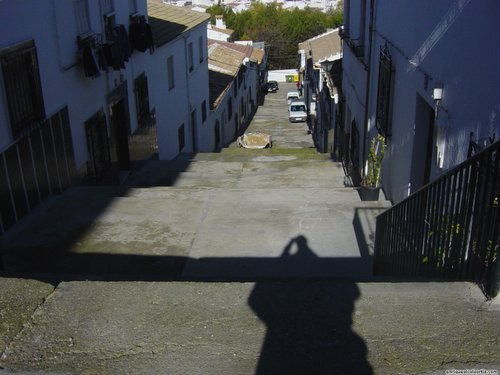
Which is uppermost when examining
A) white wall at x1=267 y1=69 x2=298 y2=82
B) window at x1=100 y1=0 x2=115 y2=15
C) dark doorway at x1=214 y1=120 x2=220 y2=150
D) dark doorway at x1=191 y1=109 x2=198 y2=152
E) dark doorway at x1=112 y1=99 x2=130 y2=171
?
window at x1=100 y1=0 x2=115 y2=15

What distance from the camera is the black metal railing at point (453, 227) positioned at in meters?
3.34

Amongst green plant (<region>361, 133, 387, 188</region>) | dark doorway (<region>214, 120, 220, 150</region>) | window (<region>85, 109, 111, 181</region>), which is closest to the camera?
green plant (<region>361, 133, 387, 188</region>)

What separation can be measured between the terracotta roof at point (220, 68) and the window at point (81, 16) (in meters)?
13.8

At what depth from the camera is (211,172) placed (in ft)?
42.2

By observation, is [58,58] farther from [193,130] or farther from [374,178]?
[193,130]

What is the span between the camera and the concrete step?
9.05 ft

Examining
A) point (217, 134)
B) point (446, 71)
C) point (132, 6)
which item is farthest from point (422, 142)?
point (217, 134)

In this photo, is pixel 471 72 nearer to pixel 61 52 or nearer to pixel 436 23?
pixel 436 23

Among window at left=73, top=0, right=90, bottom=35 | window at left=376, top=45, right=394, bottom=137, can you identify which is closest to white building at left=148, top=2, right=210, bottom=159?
window at left=73, top=0, right=90, bottom=35

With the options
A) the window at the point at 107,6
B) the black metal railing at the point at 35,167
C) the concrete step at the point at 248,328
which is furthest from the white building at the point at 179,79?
the concrete step at the point at 248,328

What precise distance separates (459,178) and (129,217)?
16.1ft

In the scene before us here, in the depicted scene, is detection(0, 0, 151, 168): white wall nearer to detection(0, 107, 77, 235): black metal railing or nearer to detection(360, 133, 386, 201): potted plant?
detection(0, 107, 77, 235): black metal railing

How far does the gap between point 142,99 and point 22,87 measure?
6.59 meters

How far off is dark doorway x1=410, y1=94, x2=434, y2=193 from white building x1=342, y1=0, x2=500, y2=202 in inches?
0.5
